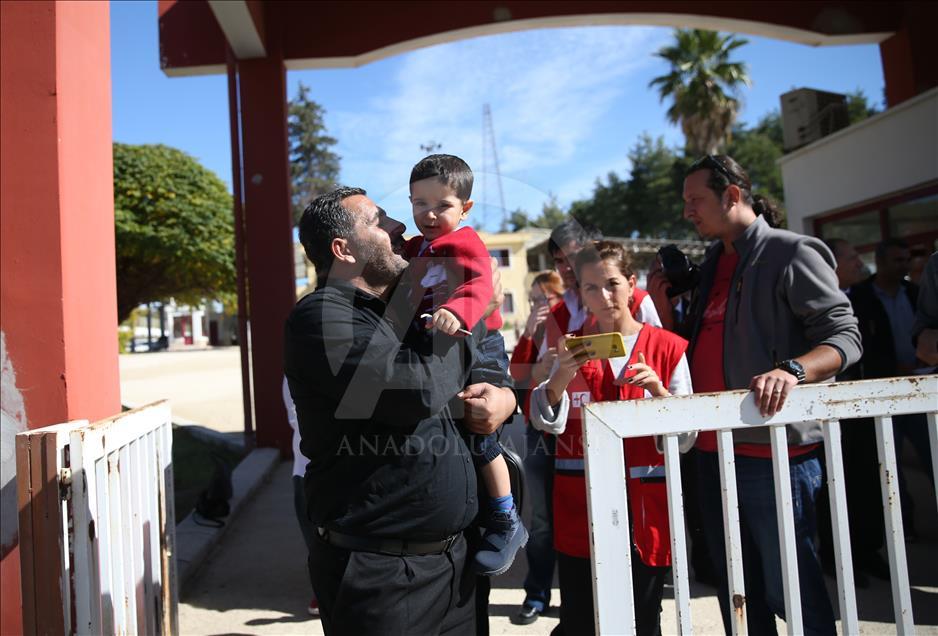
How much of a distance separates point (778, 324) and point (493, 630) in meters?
2.14

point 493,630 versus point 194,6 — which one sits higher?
point 194,6

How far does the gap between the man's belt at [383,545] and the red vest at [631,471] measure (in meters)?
0.70

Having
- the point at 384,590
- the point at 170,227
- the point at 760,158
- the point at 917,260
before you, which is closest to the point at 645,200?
the point at 760,158

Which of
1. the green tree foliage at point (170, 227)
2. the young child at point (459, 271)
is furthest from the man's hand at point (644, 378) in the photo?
the green tree foliage at point (170, 227)

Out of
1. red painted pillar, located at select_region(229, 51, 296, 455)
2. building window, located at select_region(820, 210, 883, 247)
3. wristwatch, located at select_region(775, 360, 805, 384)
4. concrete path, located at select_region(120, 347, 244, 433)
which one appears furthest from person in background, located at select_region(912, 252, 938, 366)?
concrete path, located at select_region(120, 347, 244, 433)

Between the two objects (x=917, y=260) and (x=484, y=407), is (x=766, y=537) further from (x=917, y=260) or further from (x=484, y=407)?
(x=917, y=260)

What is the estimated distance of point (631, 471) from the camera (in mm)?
2252

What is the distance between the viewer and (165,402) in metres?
2.88

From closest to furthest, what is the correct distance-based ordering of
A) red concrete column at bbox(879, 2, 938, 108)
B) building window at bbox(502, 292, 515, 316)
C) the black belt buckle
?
1. the black belt buckle
2. building window at bbox(502, 292, 515, 316)
3. red concrete column at bbox(879, 2, 938, 108)

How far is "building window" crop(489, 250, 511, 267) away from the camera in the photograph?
93.3 inches

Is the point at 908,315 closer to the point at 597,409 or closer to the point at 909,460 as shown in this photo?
the point at 909,460

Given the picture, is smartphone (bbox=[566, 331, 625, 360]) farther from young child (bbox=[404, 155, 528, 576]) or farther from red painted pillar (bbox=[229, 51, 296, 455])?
red painted pillar (bbox=[229, 51, 296, 455])

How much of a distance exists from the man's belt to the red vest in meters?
0.70

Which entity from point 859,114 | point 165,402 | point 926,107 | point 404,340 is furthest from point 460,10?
Answer: point 859,114
